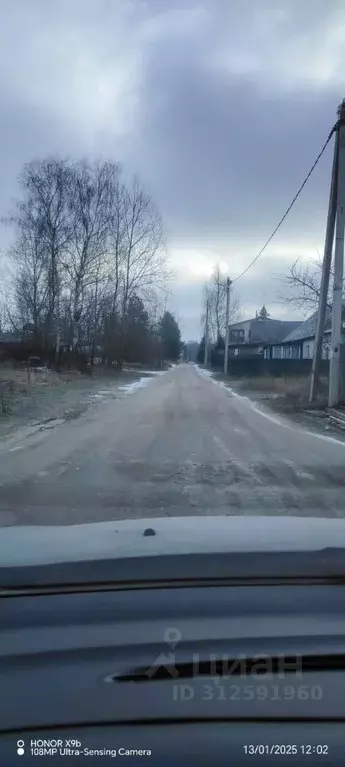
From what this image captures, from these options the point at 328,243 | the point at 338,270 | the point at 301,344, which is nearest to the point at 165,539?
the point at 338,270

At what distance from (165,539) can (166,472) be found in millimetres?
6850

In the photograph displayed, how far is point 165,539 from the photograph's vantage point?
3473 mm

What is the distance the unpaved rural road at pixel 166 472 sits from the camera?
795 cm

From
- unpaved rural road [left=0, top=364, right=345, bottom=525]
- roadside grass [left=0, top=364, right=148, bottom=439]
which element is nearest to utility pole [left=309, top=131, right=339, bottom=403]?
unpaved rural road [left=0, top=364, right=345, bottom=525]

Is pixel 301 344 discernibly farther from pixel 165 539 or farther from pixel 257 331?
pixel 165 539

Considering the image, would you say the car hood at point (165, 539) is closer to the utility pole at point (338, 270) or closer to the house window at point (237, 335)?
the utility pole at point (338, 270)

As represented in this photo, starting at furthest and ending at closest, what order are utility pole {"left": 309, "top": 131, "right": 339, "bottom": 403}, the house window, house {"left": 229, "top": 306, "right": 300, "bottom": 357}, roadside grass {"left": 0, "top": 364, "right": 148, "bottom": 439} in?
1. the house window
2. house {"left": 229, "top": 306, "right": 300, "bottom": 357}
3. utility pole {"left": 309, "top": 131, "right": 339, "bottom": 403}
4. roadside grass {"left": 0, "top": 364, "right": 148, "bottom": 439}

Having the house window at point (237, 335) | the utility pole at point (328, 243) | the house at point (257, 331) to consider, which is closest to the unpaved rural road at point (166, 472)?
the utility pole at point (328, 243)

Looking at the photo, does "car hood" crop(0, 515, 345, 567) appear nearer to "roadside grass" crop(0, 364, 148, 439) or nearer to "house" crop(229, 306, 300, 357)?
"roadside grass" crop(0, 364, 148, 439)

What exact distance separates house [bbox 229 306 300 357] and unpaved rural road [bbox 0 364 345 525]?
9807 centimetres

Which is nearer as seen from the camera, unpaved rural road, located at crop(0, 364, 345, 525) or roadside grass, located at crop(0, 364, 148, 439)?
unpaved rural road, located at crop(0, 364, 345, 525)

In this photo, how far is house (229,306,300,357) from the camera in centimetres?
11566
